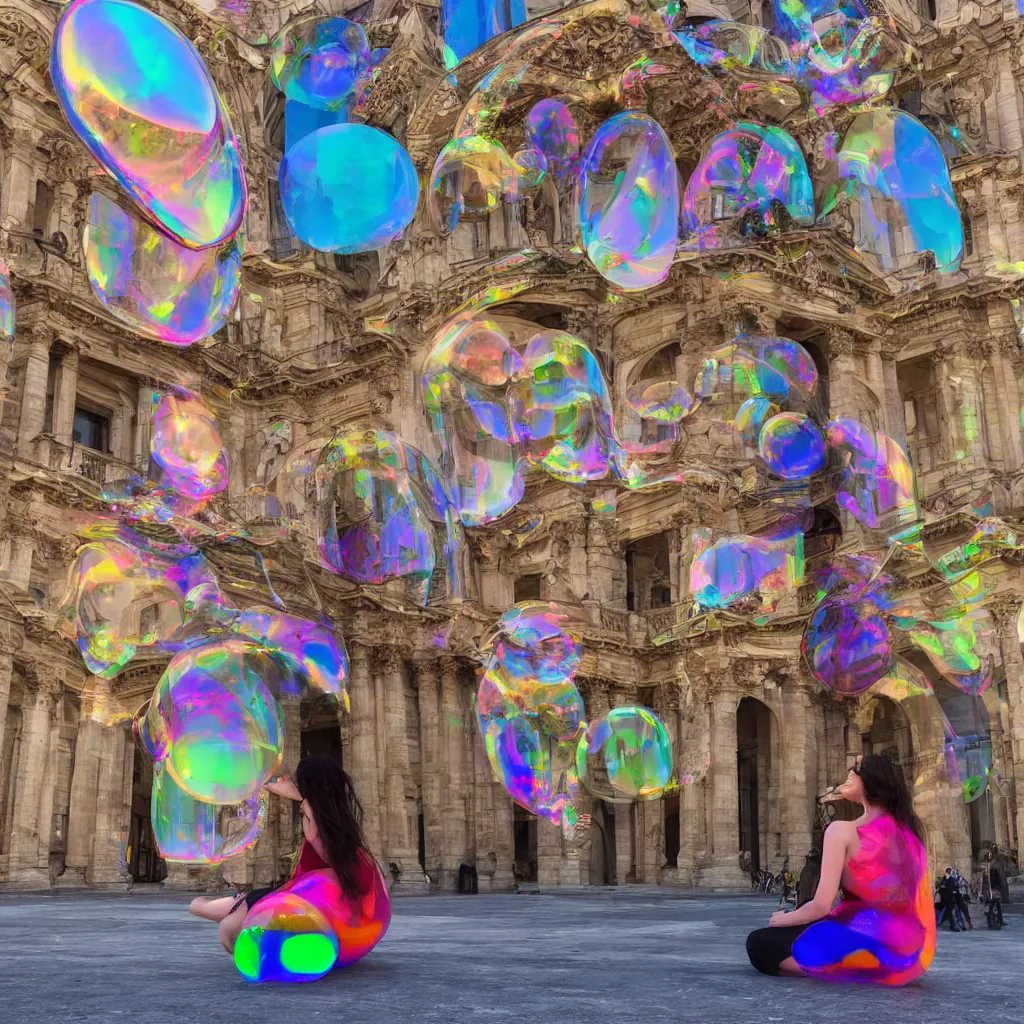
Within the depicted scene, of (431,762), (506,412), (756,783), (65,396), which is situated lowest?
(756,783)

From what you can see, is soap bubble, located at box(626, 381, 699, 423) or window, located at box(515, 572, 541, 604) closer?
soap bubble, located at box(626, 381, 699, 423)

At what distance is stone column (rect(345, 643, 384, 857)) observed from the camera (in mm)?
32750

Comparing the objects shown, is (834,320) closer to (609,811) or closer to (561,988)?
(609,811)

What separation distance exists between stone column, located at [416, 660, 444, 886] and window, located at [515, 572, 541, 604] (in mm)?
5335

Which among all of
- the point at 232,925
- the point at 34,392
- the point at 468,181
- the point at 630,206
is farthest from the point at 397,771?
the point at 232,925

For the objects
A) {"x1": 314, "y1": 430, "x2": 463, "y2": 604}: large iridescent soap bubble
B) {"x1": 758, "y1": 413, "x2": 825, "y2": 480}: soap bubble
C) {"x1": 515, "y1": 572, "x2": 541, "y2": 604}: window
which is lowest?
{"x1": 314, "y1": 430, "x2": 463, "y2": 604}: large iridescent soap bubble

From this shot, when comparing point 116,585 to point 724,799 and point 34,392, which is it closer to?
point 34,392

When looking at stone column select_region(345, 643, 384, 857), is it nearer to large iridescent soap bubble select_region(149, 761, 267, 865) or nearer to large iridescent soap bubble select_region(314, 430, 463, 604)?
large iridescent soap bubble select_region(149, 761, 267, 865)

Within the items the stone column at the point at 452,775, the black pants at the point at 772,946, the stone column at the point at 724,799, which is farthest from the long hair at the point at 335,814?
the stone column at the point at 452,775

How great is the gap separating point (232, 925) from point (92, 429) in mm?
30968

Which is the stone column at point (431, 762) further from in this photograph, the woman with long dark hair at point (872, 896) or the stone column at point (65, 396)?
the woman with long dark hair at point (872, 896)

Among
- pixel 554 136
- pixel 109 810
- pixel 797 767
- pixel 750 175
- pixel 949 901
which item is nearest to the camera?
pixel 949 901

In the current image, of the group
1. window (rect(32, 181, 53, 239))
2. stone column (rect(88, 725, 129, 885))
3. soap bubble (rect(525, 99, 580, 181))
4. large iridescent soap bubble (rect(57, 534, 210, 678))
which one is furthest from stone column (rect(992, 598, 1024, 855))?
window (rect(32, 181, 53, 239))

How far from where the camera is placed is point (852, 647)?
1912 cm
